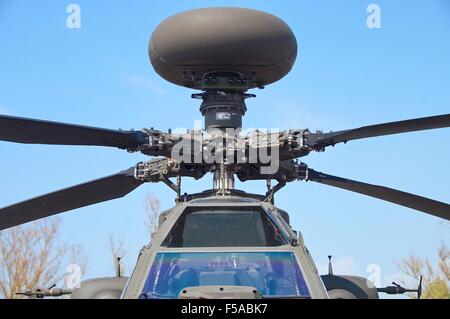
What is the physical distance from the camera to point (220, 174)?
7.41 metres

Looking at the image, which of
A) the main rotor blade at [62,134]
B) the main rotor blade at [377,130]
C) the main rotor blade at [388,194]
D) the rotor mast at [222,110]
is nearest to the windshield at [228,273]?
the main rotor blade at [62,134]

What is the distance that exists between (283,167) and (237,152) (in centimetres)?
88

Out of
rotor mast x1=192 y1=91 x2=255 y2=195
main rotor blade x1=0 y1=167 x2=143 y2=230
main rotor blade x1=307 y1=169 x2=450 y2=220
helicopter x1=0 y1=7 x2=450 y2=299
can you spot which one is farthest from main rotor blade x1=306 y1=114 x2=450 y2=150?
main rotor blade x1=0 y1=167 x2=143 y2=230

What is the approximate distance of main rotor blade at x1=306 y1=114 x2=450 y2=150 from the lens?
6.79 meters

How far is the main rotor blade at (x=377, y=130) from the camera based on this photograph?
6.79 m

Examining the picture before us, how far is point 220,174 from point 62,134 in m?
1.86

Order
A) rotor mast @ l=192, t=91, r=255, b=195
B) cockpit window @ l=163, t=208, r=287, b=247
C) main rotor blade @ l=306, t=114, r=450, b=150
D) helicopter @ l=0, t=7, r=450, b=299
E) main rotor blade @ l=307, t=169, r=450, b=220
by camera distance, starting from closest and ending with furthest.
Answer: helicopter @ l=0, t=7, r=450, b=299
cockpit window @ l=163, t=208, r=287, b=247
main rotor blade @ l=306, t=114, r=450, b=150
rotor mast @ l=192, t=91, r=255, b=195
main rotor blade @ l=307, t=169, r=450, b=220

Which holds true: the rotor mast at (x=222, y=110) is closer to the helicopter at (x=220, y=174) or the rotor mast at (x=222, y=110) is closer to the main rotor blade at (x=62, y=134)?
the helicopter at (x=220, y=174)

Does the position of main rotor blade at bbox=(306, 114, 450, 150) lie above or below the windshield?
above

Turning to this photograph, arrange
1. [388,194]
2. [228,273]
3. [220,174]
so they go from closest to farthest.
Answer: [228,273] < [220,174] < [388,194]

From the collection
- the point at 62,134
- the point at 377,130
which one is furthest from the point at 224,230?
the point at 377,130

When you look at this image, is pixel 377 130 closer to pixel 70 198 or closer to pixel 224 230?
pixel 224 230

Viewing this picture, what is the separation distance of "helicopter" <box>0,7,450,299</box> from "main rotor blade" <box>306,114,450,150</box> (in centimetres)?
1

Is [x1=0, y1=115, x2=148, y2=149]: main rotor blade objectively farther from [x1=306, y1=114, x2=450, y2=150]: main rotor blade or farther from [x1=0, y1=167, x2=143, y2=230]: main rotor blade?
[x1=306, y1=114, x2=450, y2=150]: main rotor blade
